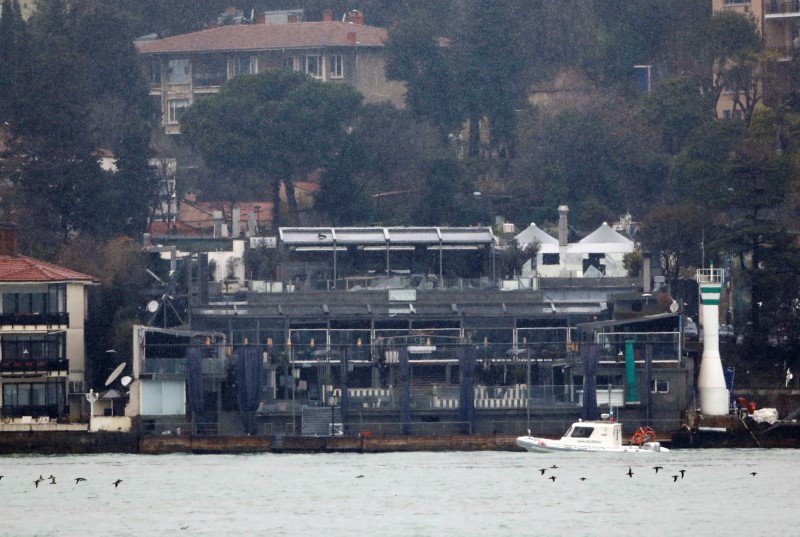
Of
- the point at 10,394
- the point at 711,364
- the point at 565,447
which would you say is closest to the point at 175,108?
the point at 10,394

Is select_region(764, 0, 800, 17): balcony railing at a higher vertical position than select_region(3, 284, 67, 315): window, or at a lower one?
higher

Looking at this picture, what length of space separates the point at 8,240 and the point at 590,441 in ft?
99.2

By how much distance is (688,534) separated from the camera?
8200cm

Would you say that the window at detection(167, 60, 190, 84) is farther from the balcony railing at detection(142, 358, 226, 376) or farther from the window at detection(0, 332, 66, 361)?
the balcony railing at detection(142, 358, 226, 376)

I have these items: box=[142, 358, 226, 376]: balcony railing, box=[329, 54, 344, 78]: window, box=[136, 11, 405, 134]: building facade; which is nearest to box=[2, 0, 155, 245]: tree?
box=[136, 11, 405, 134]: building facade

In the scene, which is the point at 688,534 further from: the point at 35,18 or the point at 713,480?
the point at 35,18

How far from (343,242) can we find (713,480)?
36525mm

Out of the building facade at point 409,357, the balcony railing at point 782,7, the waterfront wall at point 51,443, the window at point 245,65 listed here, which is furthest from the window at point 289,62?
the waterfront wall at point 51,443

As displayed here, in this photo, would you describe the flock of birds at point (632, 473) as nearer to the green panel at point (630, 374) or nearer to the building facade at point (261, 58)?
the green panel at point (630, 374)

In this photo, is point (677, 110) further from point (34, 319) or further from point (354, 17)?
point (34, 319)

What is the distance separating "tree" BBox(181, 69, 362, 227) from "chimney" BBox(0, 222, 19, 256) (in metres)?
28.1

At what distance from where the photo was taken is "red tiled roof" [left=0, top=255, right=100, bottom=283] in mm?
112750

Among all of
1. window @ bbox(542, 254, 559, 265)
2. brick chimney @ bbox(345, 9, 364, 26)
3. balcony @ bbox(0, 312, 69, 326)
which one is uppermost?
→ brick chimney @ bbox(345, 9, 364, 26)

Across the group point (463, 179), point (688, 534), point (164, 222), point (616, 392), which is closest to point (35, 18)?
point (164, 222)
